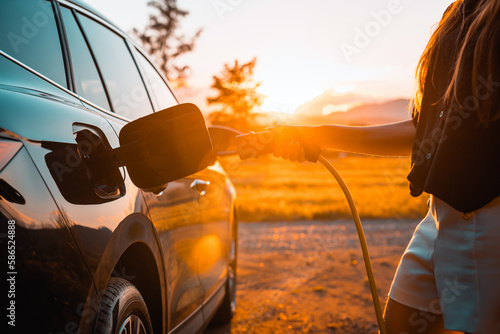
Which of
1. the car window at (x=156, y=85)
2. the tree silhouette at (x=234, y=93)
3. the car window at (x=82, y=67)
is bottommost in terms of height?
the tree silhouette at (x=234, y=93)

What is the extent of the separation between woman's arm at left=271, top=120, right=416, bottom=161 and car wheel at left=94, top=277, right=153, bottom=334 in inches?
33.6

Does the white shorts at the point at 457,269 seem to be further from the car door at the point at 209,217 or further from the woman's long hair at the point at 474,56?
the car door at the point at 209,217

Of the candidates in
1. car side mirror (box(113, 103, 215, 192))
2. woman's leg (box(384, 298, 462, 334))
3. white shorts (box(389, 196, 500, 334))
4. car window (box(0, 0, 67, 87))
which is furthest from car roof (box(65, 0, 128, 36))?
woman's leg (box(384, 298, 462, 334))

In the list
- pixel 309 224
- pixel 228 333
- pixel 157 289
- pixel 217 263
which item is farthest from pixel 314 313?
pixel 309 224

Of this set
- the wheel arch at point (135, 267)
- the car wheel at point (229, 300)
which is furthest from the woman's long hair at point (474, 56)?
the car wheel at point (229, 300)

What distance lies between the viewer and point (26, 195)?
1.41m

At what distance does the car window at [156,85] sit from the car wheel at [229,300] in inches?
57.8

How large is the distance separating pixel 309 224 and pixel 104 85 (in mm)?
8901

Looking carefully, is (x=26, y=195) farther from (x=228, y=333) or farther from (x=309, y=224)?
(x=309, y=224)

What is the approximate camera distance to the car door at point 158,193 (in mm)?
2439

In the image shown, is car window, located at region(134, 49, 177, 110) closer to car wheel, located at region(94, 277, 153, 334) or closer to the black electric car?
the black electric car

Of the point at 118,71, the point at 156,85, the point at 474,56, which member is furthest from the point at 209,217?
the point at 474,56

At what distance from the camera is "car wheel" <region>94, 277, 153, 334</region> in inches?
70.2

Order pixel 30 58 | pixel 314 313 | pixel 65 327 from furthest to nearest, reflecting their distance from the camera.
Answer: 1. pixel 314 313
2. pixel 30 58
3. pixel 65 327
